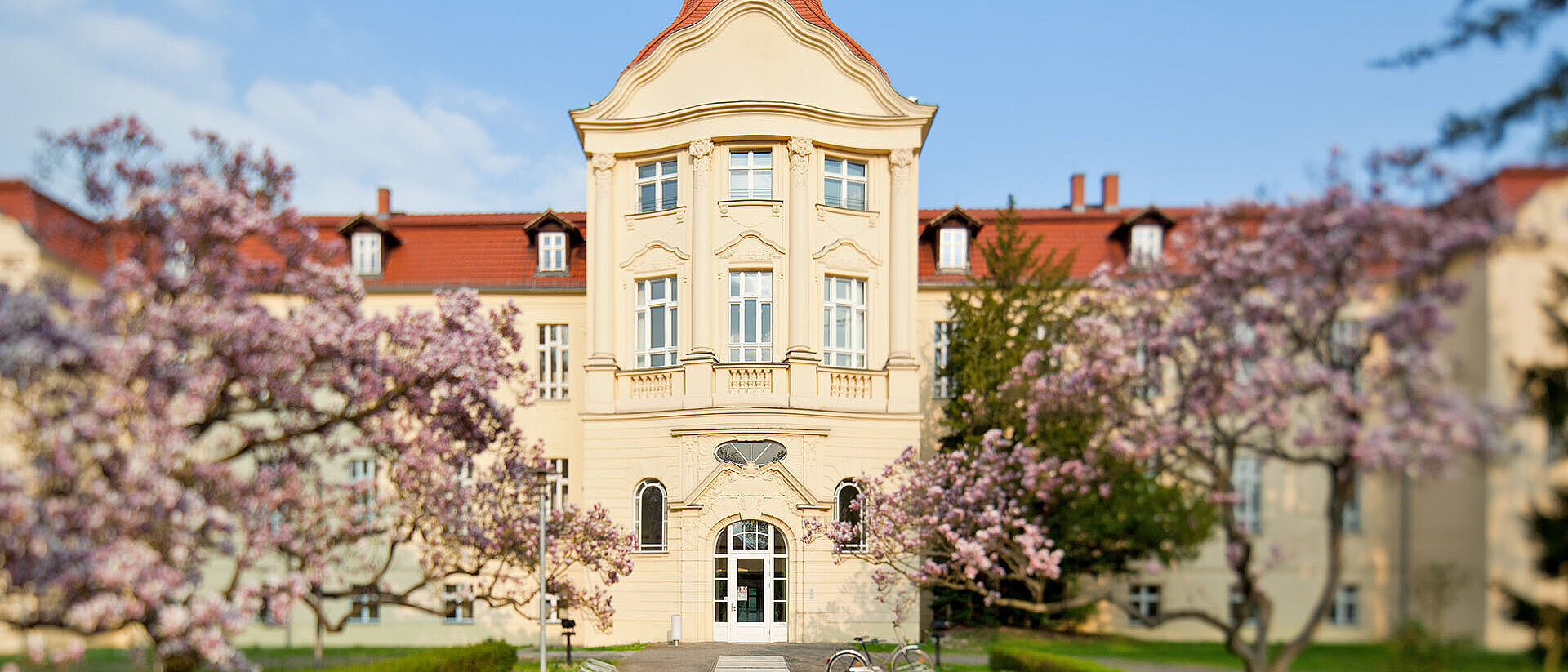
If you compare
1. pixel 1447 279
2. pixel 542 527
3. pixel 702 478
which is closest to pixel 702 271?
pixel 702 478

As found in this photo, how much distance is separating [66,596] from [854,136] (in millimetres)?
22507

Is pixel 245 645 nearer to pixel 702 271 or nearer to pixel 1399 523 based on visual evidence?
pixel 1399 523

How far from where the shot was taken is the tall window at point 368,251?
32.4 m

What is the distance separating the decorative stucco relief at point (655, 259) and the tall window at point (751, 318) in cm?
151

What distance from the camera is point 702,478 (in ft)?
94.0

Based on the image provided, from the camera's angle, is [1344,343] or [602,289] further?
[602,289]

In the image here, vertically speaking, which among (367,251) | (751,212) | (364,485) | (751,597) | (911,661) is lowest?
(751,597)

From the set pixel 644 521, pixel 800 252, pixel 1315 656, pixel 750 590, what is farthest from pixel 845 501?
pixel 1315 656

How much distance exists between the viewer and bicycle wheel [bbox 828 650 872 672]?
21422 mm

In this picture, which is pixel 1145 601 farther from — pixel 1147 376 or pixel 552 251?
pixel 552 251

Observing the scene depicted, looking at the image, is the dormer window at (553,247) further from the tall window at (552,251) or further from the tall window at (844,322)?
the tall window at (844,322)

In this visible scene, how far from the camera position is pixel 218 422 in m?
13.4

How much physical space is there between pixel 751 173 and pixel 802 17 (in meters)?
4.23

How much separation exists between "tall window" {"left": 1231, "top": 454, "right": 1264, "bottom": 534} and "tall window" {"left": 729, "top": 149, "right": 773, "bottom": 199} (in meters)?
17.5
